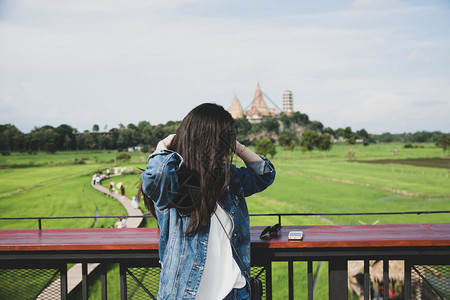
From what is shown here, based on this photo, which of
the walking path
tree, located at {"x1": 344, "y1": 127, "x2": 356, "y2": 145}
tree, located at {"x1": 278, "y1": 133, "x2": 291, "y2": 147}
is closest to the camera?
the walking path

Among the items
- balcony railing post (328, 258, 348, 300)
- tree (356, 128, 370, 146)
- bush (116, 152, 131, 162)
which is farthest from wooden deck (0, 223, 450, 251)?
tree (356, 128, 370, 146)

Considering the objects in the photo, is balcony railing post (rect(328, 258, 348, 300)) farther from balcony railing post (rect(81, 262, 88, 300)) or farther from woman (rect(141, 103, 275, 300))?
balcony railing post (rect(81, 262, 88, 300))

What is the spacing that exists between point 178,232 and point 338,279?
869 mm

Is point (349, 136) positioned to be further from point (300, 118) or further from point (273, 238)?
point (273, 238)

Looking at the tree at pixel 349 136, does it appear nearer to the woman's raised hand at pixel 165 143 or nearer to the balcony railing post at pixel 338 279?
the balcony railing post at pixel 338 279

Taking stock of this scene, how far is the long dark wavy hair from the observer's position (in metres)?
1.36

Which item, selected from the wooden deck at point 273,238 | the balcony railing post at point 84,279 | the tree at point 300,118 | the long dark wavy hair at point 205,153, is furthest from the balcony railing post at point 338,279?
the tree at point 300,118

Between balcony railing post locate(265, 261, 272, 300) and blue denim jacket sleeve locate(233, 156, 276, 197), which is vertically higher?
blue denim jacket sleeve locate(233, 156, 276, 197)

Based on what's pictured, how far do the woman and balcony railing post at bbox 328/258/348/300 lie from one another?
560 millimetres

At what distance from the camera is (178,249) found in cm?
142

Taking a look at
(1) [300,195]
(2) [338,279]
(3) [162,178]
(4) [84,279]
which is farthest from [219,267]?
(1) [300,195]

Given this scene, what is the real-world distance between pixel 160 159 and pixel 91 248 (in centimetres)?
69

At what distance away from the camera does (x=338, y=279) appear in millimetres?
1843

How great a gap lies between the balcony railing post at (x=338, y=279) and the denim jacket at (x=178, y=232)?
55 cm
